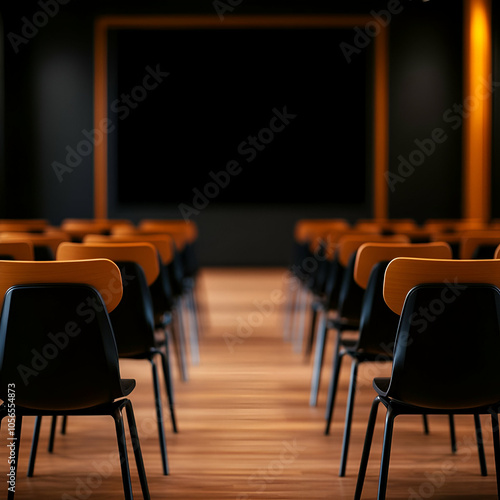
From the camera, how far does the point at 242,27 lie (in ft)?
34.5

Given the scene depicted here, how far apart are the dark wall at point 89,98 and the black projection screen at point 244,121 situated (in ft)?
2.36

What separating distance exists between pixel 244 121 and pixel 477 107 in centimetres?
382

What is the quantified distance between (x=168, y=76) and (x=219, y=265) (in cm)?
319

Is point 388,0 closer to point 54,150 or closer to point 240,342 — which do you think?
point 54,150

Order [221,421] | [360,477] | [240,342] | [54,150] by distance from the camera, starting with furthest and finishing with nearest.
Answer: [54,150] → [240,342] → [221,421] → [360,477]

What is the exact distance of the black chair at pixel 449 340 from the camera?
73.0 inches

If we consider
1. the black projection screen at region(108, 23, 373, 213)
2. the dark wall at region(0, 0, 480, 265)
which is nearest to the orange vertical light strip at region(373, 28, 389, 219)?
the dark wall at region(0, 0, 480, 265)

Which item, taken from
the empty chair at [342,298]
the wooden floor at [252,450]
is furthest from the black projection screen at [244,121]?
the empty chair at [342,298]

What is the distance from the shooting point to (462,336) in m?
1.87

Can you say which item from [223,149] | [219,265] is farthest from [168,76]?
[219,265]

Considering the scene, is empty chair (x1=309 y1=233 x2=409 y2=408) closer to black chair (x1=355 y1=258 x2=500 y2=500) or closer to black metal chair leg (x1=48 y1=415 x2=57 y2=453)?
black chair (x1=355 y1=258 x2=500 y2=500)

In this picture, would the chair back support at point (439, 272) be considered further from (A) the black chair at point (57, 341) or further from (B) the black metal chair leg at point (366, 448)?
(A) the black chair at point (57, 341)

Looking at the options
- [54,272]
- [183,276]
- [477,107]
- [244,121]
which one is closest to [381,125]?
[477,107]

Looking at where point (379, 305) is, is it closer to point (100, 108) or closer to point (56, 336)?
point (56, 336)
